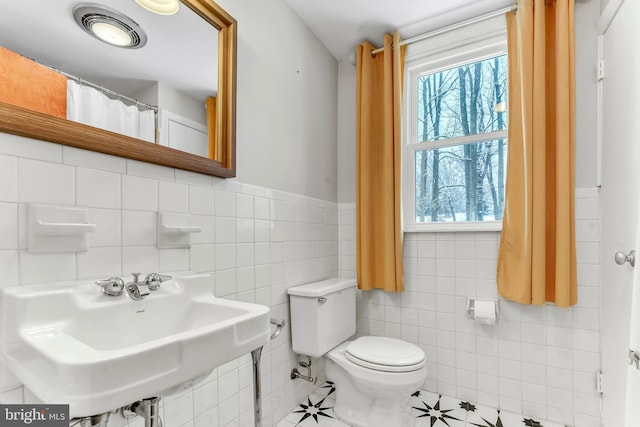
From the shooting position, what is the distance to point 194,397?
4.03ft

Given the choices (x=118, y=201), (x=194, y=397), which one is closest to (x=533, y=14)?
(x=118, y=201)

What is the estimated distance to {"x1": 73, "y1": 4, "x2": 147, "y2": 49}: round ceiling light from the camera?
38.7 inches

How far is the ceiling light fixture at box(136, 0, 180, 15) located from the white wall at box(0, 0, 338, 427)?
325mm

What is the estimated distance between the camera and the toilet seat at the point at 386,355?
1.53 m

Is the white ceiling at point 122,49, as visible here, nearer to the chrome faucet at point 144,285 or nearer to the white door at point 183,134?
the white door at point 183,134

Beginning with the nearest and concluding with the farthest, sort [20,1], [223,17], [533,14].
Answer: [20,1]
[223,17]
[533,14]

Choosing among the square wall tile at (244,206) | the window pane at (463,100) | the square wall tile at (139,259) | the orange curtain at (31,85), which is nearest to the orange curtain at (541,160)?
the window pane at (463,100)

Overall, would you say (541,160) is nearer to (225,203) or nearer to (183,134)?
(225,203)

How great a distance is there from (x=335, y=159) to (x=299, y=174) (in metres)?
0.51

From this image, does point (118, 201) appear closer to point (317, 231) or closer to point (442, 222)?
point (317, 231)

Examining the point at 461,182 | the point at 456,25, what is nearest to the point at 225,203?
the point at 461,182

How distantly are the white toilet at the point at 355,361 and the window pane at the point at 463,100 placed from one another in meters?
1.23

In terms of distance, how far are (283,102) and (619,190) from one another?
164 centimetres

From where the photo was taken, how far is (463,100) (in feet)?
6.79
